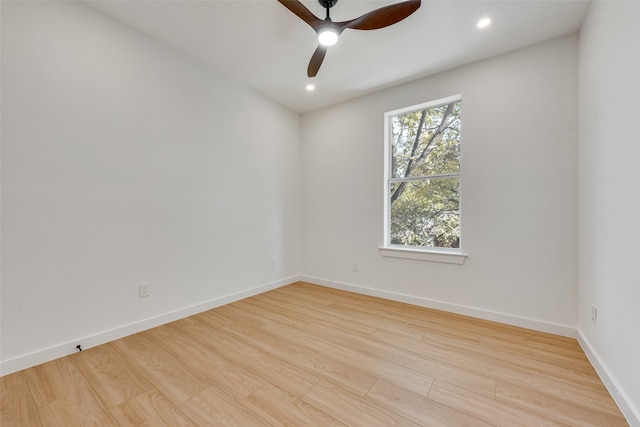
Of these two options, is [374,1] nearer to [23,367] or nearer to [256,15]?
[256,15]

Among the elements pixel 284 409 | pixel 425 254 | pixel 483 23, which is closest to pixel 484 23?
pixel 483 23

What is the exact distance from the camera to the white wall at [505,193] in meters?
2.27

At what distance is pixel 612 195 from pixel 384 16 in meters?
1.80

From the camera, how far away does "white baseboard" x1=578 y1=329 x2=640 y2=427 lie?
1286 millimetres

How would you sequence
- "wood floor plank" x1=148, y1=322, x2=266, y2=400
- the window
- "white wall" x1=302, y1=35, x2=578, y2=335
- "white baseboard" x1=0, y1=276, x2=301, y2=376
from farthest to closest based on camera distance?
the window
"white wall" x1=302, y1=35, x2=578, y2=335
"white baseboard" x1=0, y1=276, x2=301, y2=376
"wood floor plank" x1=148, y1=322, x2=266, y2=400

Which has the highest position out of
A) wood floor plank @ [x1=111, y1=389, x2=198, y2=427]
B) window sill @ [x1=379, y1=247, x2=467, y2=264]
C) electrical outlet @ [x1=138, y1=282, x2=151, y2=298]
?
window sill @ [x1=379, y1=247, x2=467, y2=264]

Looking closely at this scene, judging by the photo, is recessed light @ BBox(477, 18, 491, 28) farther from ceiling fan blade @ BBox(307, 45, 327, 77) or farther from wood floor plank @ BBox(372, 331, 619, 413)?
wood floor plank @ BBox(372, 331, 619, 413)

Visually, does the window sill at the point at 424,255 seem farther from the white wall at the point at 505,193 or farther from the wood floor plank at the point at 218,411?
the wood floor plank at the point at 218,411

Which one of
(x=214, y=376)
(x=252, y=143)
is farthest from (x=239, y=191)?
(x=214, y=376)

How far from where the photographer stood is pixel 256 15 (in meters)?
2.12

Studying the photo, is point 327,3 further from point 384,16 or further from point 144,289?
point 144,289

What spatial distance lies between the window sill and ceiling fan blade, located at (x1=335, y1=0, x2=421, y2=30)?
217 cm

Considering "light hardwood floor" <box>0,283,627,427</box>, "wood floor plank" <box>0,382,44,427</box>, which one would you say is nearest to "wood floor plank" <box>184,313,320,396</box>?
"light hardwood floor" <box>0,283,627,427</box>

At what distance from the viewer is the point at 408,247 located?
125 inches
